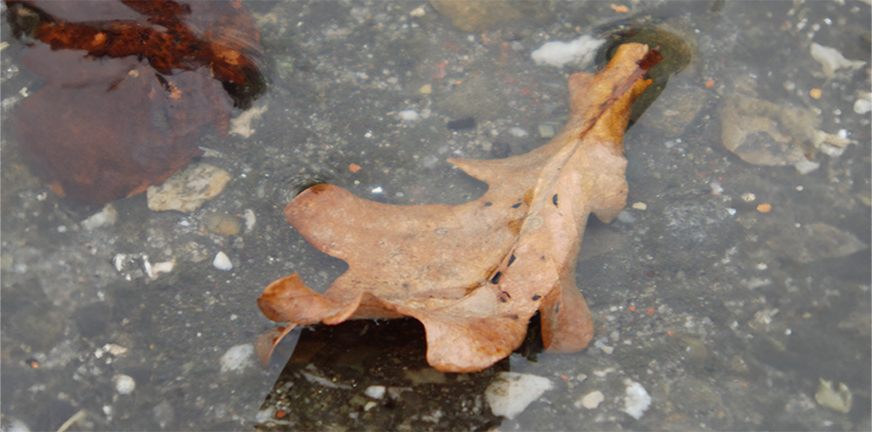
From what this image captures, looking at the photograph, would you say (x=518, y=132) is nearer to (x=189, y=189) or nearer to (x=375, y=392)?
(x=375, y=392)

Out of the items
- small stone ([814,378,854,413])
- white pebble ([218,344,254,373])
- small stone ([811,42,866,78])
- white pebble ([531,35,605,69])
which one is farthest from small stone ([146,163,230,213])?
small stone ([811,42,866,78])

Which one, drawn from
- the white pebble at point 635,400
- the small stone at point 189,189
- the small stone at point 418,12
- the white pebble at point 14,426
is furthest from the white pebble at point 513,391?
the small stone at point 418,12

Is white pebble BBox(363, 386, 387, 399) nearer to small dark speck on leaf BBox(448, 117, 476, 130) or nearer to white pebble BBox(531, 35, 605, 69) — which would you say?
small dark speck on leaf BBox(448, 117, 476, 130)

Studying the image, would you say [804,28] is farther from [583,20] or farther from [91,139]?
[91,139]

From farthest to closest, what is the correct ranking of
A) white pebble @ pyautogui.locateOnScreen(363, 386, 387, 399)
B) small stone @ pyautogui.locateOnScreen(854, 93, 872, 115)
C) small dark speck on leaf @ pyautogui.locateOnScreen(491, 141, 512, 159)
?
small stone @ pyautogui.locateOnScreen(854, 93, 872, 115) < small dark speck on leaf @ pyautogui.locateOnScreen(491, 141, 512, 159) < white pebble @ pyautogui.locateOnScreen(363, 386, 387, 399)

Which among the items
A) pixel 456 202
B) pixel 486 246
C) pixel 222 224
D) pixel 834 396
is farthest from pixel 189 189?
pixel 834 396

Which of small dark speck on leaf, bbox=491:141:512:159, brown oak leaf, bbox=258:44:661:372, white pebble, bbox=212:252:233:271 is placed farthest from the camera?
small dark speck on leaf, bbox=491:141:512:159
